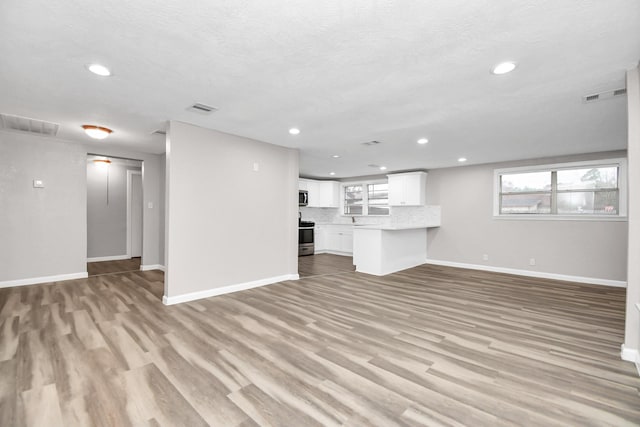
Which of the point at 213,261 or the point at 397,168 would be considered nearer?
the point at 213,261

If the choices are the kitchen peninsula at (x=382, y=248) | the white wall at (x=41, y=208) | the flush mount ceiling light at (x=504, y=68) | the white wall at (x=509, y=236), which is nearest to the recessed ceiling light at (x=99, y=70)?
the flush mount ceiling light at (x=504, y=68)

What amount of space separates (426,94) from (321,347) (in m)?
2.67

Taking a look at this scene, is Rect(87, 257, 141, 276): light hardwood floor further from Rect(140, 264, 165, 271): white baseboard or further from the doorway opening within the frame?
Rect(140, 264, 165, 271): white baseboard

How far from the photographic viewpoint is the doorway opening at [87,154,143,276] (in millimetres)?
6957

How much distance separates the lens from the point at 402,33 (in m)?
1.91

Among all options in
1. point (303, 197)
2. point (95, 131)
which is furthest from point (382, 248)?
point (95, 131)

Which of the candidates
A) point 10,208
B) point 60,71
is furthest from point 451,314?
point 10,208

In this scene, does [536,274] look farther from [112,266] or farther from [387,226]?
[112,266]

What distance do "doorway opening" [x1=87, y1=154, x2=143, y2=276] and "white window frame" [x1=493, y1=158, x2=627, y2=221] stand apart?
8.28 meters

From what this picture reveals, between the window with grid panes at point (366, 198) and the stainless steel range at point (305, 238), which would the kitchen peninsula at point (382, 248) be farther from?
the stainless steel range at point (305, 238)

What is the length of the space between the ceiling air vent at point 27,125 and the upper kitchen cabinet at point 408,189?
677 centimetres

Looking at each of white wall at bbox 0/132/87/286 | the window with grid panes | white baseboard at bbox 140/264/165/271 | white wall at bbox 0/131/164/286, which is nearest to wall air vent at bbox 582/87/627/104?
the window with grid panes

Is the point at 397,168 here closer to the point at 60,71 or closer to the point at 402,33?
the point at 402,33

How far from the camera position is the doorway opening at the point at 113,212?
6.96 meters
